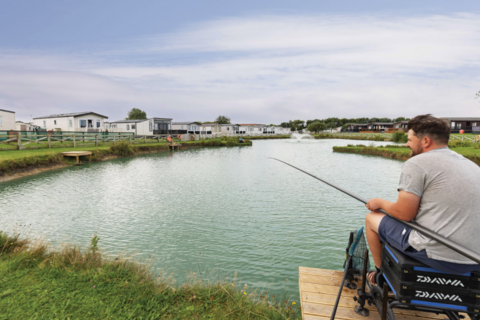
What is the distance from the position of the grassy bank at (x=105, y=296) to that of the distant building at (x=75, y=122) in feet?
151

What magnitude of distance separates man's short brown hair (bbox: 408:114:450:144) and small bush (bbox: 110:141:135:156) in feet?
100

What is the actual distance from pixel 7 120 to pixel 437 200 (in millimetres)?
49477

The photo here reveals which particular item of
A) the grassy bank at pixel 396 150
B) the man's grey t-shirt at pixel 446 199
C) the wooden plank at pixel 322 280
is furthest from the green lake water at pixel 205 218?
the grassy bank at pixel 396 150

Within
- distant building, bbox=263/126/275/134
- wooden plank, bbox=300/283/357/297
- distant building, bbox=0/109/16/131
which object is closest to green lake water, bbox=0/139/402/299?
wooden plank, bbox=300/283/357/297

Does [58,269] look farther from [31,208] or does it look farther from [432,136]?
[31,208]

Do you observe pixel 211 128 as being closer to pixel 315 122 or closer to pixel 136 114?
pixel 136 114

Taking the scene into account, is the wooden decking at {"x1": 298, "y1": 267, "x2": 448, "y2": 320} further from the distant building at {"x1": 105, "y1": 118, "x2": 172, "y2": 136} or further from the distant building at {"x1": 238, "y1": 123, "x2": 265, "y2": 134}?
the distant building at {"x1": 238, "y1": 123, "x2": 265, "y2": 134}

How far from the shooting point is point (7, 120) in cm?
3816

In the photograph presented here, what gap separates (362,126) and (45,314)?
12148 cm

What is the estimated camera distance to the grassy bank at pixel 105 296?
11.9 feet

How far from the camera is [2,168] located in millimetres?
16250

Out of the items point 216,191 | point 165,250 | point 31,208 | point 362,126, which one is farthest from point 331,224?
point 362,126

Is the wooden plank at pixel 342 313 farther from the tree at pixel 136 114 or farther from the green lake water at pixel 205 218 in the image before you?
the tree at pixel 136 114

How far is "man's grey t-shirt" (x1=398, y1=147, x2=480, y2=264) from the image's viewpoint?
225cm
